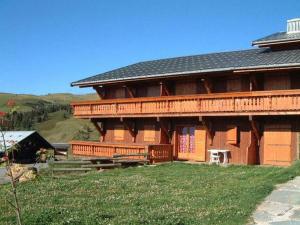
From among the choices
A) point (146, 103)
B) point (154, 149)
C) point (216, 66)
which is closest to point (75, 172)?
→ point (154, 149)

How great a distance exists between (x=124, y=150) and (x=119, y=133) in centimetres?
519

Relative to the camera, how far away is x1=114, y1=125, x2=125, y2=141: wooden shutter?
38.4 m

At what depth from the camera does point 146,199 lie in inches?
587

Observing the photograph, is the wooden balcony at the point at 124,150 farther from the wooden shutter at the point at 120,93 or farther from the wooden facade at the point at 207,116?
the wooden shutter at the point at 120,93

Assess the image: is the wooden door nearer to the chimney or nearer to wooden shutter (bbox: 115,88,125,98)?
the chimney

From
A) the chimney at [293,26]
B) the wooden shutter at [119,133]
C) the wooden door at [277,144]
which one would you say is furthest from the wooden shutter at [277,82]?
the wooden shutter at [119,133]

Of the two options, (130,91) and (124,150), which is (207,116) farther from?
(130,91)

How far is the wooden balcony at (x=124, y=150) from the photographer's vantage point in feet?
102

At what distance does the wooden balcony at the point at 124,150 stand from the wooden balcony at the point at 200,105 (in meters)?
2.24

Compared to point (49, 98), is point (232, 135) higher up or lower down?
lower down

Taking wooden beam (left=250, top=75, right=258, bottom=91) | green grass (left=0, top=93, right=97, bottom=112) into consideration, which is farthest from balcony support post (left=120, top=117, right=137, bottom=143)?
green grass (left=0, top=93, right=97, bottom=112)

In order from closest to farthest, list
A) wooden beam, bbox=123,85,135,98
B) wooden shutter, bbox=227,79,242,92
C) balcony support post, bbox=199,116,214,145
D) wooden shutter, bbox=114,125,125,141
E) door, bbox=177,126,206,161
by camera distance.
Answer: wooden shutter, bbox=227,79,242,92 → balcony support post, bbox=199,116,214,145 → door, bbox=177,126,206,161 → wooden beam, bbox=123,85,135,98 → wooden shutter, bbox=114,125,125,141

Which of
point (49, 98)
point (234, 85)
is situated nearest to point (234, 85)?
point (234, 85)

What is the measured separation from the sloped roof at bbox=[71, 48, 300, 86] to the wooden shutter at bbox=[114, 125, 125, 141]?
3922 mm
